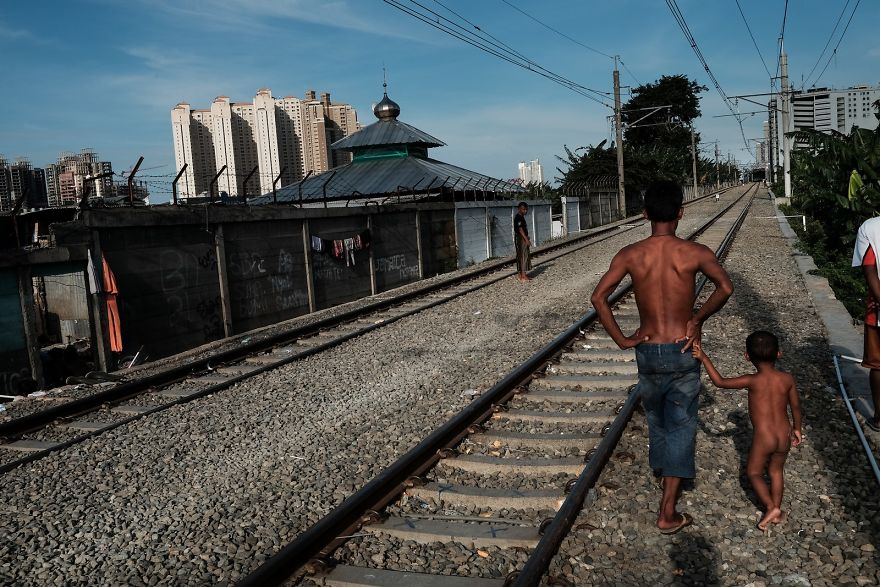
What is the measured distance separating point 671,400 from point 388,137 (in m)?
37.1

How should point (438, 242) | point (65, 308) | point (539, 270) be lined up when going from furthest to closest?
point (438, 242) → point (539, 270) → point (65, 308)

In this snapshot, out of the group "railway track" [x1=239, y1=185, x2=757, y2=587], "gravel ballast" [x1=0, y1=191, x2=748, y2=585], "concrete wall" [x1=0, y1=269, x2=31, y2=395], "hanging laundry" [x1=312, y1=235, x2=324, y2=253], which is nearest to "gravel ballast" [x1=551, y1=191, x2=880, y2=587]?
"railway track" [x1=239, y1=185, x2=757, y2=587]

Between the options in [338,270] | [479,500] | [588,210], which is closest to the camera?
[479,500]

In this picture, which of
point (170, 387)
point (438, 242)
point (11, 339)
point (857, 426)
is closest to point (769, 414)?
point (857, 426)

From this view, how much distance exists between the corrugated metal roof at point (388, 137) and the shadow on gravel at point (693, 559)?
118 ft

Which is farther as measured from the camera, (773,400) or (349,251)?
(349,251)

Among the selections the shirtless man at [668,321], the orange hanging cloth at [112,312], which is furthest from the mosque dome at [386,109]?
the shirtless man at [668,321]

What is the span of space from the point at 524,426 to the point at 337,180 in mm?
32148

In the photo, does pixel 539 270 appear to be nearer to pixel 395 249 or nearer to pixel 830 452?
pixel 395 249

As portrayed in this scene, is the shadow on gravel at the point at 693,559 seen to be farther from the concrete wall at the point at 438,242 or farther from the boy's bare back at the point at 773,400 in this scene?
the concrete wall at the point at 438,242

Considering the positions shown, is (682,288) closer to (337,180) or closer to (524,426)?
(524,426)

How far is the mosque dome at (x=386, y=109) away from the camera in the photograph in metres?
44.1

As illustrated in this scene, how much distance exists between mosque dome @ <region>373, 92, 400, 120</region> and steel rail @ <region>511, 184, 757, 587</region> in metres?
39.5

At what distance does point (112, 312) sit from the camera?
1111 cm
